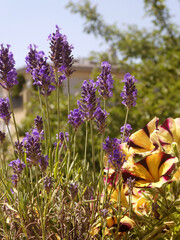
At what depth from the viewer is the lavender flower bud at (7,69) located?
1.12m

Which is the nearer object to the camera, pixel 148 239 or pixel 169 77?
pixel 148 239

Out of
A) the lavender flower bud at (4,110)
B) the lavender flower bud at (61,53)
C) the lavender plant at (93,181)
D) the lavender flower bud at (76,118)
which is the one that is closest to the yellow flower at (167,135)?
the lavender plant at (93,181)

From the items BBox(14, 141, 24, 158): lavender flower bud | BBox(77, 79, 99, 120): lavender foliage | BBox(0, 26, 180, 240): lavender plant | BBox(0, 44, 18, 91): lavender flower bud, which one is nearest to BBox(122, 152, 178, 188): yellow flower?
BBox(0, 26, 180, 240): lavender plant

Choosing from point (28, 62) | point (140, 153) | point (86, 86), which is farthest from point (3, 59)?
point (140, 153)

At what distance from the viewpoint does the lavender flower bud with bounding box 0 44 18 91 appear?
1.12m

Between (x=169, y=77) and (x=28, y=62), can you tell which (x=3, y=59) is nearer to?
(x=28, y=62)

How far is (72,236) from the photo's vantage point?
1.05m

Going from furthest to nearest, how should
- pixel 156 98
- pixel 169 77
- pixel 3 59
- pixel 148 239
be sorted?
pixel 169 77, pixel 156 98, pixel 3 59, pixel 148 239

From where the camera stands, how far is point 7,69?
1.12 meters

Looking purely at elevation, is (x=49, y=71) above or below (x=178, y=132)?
above

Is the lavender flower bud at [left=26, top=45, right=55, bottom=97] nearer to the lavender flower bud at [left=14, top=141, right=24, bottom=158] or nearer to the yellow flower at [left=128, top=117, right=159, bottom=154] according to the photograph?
the lavender flower bud at [left=14, top=141, right=24, bottom=158]

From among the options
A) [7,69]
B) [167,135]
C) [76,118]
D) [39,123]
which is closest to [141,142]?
[167,135]

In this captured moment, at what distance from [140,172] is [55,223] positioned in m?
0.29

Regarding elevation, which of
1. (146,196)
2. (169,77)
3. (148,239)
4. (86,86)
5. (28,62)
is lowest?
(148,239)
